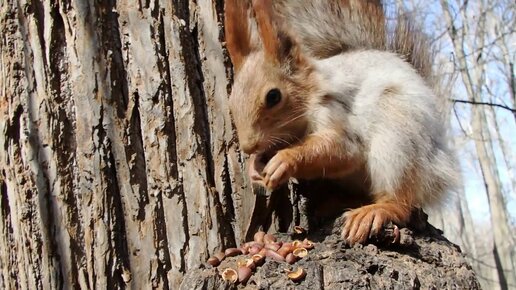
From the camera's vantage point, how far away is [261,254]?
1501mm

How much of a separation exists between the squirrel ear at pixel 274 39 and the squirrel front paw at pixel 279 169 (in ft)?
1.11

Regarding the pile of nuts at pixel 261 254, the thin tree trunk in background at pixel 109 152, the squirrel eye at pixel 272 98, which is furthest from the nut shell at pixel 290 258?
the squirrel eye at pixel 272 98

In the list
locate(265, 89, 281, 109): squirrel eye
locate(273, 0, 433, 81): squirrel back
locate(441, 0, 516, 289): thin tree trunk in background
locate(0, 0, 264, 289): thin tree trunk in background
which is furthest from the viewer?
locate(441, 0, 516, 289): thin tree trunk in background

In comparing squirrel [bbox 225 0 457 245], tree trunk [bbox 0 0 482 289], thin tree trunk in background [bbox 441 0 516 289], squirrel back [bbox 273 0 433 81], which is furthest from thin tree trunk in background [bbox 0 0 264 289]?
thin tree trunk in background [bbox 441 0 516 289]

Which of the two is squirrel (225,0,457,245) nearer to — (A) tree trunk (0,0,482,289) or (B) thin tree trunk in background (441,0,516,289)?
(A) tree trunk (0,0,482,289)

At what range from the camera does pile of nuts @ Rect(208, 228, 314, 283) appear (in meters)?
1.43

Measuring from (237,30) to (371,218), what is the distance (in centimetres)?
61

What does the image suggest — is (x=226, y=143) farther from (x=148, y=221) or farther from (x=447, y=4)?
(x=447, y=4)

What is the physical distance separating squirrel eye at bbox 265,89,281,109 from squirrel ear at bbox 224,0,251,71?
116mm

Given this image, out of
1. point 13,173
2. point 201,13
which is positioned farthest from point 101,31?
point 13,173

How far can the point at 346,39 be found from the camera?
6.57 feet

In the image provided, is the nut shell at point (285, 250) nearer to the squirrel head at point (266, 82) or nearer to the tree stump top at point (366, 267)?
the tree stump top at point (366, 267)

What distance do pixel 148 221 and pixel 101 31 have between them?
519 millimetres

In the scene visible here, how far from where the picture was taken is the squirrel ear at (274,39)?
1.73 metres
